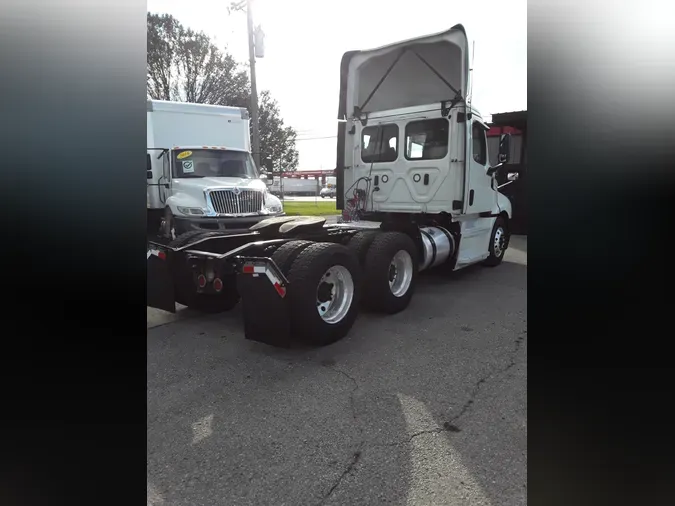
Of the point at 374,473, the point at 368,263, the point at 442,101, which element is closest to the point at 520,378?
the point at 374,473

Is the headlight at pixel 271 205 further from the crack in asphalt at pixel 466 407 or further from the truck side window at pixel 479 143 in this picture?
the crack in asphalt at pixel 466 407

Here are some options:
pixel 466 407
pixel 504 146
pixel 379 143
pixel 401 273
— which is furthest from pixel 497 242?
pixel 466 407

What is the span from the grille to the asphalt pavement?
4.87 meters

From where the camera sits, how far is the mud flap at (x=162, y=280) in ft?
16.1

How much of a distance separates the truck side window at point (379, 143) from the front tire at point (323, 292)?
10.4 feet

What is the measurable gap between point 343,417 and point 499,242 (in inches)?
263

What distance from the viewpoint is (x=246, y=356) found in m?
4.23

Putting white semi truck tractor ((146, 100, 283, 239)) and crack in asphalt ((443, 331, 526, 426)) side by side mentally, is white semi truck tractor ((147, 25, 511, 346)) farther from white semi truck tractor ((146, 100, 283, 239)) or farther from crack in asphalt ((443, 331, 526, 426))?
white semi truck tractor ((146, 100, 283, 239))

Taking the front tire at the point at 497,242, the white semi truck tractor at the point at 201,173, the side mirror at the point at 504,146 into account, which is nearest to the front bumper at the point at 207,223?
the white semi truck tractor at the point at 201,173
